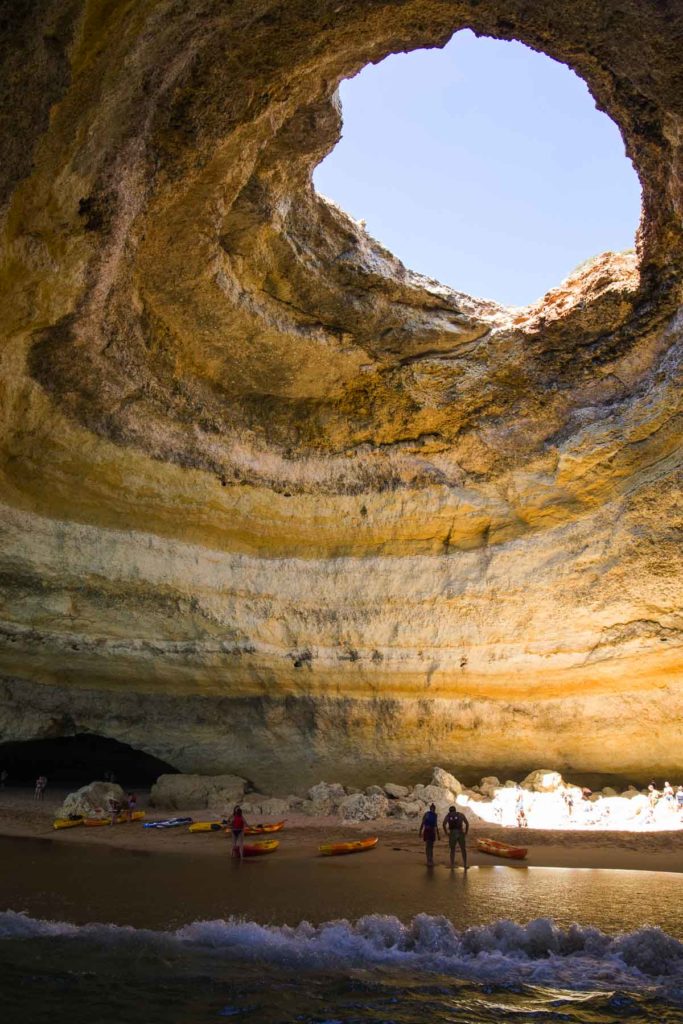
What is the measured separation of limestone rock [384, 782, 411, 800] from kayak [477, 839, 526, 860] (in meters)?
2.43

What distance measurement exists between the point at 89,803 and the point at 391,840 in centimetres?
550

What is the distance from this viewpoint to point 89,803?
13.0 metres

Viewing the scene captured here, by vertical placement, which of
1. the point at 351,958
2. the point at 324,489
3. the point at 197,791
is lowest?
the point at 351,958

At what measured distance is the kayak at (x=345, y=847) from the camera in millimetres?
10172

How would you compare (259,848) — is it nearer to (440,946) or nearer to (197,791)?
(197,791)

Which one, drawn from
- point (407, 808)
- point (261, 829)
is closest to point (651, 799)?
point (407, 808)

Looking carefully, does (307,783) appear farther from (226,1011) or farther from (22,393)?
(226,1011)

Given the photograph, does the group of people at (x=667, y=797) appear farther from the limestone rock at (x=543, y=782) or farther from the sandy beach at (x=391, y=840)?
the limestone rock at (x=543, y=782)

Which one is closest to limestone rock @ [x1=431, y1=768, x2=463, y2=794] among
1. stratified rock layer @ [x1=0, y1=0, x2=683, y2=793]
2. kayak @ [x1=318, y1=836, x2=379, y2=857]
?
stratified rock layer @ [x1=0, y1=0, x2=683, y2=793]

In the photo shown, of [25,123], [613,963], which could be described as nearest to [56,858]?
[613,963]

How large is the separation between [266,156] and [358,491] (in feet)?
18.8

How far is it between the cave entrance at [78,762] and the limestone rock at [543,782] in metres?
7.39

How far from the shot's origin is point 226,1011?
178 inches

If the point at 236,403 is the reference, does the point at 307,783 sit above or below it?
below
